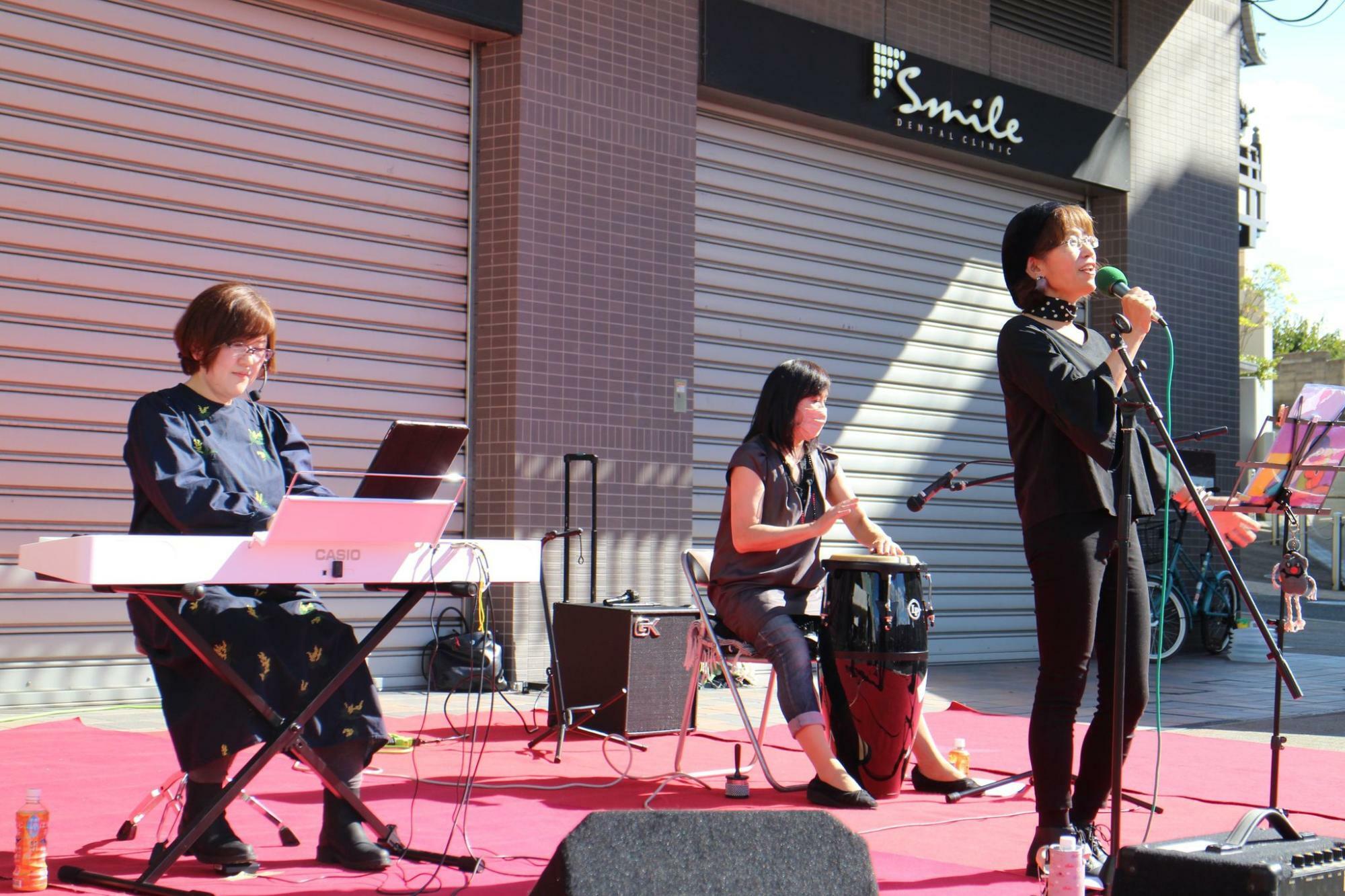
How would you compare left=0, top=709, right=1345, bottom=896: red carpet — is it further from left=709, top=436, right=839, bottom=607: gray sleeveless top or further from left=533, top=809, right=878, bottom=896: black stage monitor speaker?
left=533, top=809, right=878, bottom=896: black stage monitor speaker

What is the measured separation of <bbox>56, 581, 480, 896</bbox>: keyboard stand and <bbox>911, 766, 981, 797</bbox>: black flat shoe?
2.02m

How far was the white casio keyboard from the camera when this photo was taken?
3.07m

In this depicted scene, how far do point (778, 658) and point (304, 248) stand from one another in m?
3.85

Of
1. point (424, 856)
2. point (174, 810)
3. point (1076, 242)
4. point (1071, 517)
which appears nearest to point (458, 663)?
point (174, 810)

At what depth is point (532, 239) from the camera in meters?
7.89

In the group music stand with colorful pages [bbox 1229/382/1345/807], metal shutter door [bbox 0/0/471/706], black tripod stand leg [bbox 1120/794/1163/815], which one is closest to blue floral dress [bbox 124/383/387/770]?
black tripod stand leg [bbox 1120/794/1163/815]

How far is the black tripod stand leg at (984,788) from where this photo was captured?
481 cm

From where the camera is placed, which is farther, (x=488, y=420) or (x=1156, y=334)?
(x=1156, y=334)

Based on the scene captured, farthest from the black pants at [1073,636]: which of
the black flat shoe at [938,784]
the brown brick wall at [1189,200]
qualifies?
the brown brick wall at [1189,200]

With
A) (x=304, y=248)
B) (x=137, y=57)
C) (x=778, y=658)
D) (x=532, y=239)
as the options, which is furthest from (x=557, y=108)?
(x=778, y=658)

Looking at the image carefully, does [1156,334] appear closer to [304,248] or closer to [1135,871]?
[304,248]

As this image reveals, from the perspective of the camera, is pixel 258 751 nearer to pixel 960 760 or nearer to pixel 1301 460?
pixel 960 760

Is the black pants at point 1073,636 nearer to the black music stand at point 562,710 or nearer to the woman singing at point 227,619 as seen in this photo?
the woman singing at point 227,619

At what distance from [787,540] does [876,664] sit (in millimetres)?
525
